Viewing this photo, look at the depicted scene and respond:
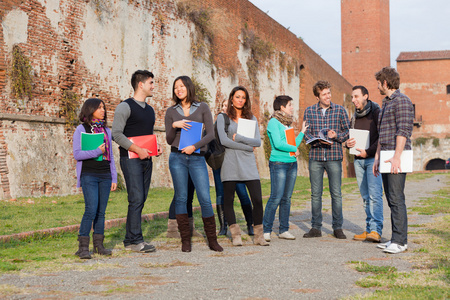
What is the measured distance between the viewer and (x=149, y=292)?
3.38 m

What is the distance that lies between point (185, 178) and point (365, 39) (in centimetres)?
4732

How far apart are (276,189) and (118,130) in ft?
6.59

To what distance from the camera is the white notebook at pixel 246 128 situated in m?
5.60

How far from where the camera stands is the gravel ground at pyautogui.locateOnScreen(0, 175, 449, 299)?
3363 millimetres

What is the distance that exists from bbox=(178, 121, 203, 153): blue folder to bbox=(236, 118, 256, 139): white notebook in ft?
1.84

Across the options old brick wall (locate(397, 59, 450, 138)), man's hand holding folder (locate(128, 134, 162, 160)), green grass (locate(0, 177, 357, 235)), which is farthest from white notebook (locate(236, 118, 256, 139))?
old brick wall (locate(397, 59, 450, 138))

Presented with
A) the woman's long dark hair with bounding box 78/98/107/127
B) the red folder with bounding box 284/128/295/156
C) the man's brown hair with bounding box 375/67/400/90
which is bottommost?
the red folder with bounding box 284/128/295/156

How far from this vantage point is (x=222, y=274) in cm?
397

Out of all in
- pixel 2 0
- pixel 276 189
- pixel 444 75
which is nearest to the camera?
pixel 276 189

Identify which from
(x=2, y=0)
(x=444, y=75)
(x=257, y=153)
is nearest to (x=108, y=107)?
(x=2, y=0)

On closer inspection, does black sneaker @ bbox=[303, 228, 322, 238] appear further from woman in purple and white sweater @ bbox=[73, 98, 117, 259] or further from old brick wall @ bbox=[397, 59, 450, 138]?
old brick wall @ bbox=[397, 59, 450, 138]

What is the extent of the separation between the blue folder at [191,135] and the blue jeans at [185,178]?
119mm

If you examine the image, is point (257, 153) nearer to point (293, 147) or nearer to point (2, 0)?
point (2, 0)

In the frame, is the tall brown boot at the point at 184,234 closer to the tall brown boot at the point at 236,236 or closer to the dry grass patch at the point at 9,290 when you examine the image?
the tall brown boot at the point at 236,236
